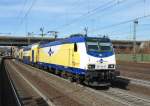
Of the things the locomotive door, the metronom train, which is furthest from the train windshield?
the locomotive door

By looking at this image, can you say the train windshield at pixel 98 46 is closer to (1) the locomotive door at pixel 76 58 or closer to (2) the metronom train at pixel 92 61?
(2) the metronom train at pixel 92 61

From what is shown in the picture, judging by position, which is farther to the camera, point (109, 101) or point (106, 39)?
point (106, 39)

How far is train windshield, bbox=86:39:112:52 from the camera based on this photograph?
2158 centimetres

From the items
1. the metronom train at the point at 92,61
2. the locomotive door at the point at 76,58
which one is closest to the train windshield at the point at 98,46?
the metronom train at the point at 92,61

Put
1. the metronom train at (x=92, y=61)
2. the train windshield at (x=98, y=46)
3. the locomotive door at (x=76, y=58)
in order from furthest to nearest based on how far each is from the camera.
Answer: the locomotive door at (x=76, y=58) < the train windshield at (x=98, y=46) < the metronom train at (x=92, y=61)

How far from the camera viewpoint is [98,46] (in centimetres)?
2186

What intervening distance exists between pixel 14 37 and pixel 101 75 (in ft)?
332

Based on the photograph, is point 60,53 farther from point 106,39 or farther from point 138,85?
point 138,85

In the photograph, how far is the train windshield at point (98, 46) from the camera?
2158 cm

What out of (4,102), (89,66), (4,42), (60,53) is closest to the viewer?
(4,102)

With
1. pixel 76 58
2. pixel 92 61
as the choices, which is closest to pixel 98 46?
pixel 92 61

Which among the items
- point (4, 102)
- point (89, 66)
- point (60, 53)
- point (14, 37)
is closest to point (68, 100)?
point (4, 102)

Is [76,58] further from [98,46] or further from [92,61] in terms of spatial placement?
[92,61]

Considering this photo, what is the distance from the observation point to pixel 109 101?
50.4 ft
